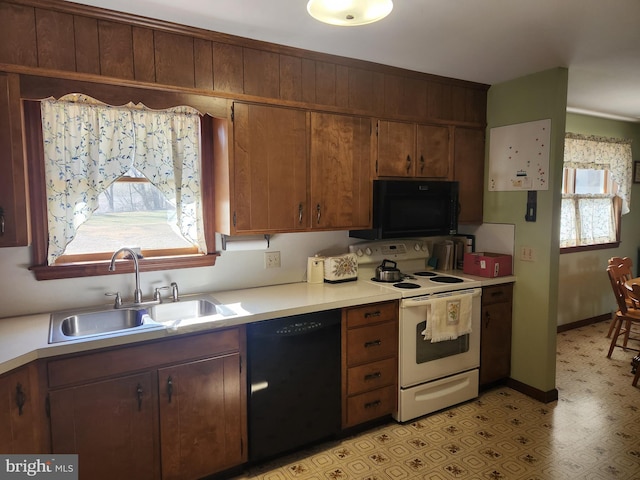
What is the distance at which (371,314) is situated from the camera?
2.65 meters

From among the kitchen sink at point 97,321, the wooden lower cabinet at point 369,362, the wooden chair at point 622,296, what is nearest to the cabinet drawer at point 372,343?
the wooden lower cabinet at point 369,362

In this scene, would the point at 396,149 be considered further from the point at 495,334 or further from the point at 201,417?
the point at 201,417

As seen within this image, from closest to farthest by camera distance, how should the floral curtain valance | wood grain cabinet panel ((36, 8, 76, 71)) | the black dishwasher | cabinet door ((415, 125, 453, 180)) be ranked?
wood grain cabinet panel ((36, 8, 76, 71)) → the black dishwasher → cabinet door ((415, 125, 453, 180)) → the floral curtain valance

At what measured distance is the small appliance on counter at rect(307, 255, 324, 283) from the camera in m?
3.00

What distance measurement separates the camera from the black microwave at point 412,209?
293 centimetres

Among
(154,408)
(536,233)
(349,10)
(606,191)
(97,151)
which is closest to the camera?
(349,10)

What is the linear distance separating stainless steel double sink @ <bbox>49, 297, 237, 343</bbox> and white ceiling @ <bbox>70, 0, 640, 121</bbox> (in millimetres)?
1527

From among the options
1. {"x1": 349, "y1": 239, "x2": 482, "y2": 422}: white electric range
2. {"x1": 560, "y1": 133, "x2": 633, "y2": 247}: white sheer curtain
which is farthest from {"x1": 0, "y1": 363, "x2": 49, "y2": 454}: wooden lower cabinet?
{"x1": 560, "y1": 133, "x2": 633, "y2": 247}: white sheer curtain

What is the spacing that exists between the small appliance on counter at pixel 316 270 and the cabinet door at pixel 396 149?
2.44 ft

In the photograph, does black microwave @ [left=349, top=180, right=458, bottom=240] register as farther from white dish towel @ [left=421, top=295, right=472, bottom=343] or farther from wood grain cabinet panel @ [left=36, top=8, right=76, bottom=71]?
wood grain cabinet panel @ [left=36, top=8, right=76, bottom=71]

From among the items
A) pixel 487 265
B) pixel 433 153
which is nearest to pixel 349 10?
pixel 433 153

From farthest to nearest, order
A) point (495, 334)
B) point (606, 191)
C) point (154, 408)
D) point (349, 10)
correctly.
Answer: point (606, 191), point (495, 334), point (154, 408), point (349, 10)

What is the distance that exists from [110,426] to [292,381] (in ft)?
3.03

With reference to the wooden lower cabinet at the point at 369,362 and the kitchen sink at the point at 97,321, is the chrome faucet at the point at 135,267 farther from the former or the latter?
the wooden lower cabinet at the point at 369,362
